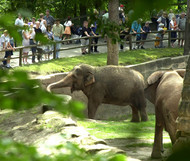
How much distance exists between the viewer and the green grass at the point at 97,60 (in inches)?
650

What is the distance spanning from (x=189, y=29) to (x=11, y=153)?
1988 cm

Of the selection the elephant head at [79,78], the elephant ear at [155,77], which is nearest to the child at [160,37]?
the elephant head at [79,78]

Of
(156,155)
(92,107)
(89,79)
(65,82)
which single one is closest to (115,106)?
(92,107)

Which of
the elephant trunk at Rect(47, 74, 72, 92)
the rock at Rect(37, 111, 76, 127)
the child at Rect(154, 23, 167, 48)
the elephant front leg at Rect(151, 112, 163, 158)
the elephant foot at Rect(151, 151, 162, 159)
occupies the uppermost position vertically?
the child at Rect(154, 23, 167, 48)

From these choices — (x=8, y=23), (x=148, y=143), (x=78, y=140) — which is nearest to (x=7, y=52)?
(x=148, y=143)

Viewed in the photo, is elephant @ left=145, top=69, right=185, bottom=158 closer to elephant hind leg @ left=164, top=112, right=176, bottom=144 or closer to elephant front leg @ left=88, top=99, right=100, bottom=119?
elephant hind leg @ left=164, top=112, right=176, bottom=144

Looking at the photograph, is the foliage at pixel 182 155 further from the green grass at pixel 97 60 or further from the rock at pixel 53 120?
the green grass at pixel 97 60

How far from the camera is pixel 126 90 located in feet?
50.4

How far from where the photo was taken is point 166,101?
8.54 meters

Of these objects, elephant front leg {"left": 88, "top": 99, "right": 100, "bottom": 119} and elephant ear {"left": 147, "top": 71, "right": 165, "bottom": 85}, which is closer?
elephant ear {"left": 147, "top": 71, "right": 165, "bottom": 85}

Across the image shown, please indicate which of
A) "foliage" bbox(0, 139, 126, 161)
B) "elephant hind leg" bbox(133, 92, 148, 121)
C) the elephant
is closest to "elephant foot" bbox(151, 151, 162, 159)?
the elephant

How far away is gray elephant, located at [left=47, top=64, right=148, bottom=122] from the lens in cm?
1498

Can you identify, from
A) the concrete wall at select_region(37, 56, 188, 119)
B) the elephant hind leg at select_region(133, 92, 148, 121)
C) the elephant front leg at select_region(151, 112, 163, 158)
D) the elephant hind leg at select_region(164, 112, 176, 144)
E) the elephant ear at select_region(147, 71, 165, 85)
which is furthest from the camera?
the elephant hind leg at select_region(133, 92, 148, 121)

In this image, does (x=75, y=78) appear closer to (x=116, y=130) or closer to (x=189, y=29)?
(x=116, y=130)
